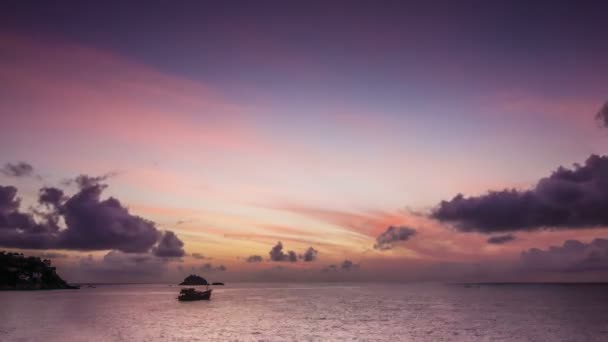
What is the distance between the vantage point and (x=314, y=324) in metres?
98.8

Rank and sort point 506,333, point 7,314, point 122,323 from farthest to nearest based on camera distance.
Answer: point 7,314
point 122,323
point 506,333

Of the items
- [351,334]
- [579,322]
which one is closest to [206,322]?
[351,334]

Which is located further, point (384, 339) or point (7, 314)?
point (7, 314)

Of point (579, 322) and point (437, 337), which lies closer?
point (437, 337)

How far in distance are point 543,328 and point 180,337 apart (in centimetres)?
6769

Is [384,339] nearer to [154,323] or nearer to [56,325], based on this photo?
[154,323]

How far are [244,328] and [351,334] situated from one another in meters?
20.9

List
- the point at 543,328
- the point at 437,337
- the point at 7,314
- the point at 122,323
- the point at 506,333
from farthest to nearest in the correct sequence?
1. the point at 7,314
2. the point at 122,323
3. the point at 543,328
4. the point at 506,333
5. the point at 437,337

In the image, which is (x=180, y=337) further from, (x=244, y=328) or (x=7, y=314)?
(x=7, y=314)

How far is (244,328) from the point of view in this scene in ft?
Answer: 297

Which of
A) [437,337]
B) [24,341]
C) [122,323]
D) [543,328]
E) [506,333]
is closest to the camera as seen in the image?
[24,341]

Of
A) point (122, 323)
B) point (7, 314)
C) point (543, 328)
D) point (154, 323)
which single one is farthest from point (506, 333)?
point (7, 314)

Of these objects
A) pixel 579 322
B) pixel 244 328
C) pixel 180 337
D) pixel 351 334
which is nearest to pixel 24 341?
pixel 180 337

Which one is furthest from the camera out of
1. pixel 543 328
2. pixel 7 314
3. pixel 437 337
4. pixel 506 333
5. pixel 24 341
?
pixel 7 314
